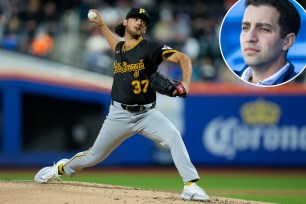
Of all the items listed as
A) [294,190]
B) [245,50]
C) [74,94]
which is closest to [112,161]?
[74,94]

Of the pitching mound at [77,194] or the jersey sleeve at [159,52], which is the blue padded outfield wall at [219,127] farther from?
the jersey sleeve at [159,52]

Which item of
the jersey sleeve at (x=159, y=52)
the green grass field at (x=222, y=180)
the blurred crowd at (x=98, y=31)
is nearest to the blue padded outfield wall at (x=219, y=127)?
the green grass field at (x=222, y=180)

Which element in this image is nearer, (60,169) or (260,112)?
(60,169)

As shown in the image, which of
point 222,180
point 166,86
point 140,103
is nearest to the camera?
point 166,86

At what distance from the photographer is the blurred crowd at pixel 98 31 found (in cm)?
1606

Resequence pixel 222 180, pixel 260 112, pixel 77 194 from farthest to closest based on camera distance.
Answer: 1. pixel 260 112
2. pixel 222 180
3. pixel 77 194

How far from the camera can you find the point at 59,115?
16.9 meters

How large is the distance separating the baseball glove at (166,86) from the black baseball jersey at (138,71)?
0.26m

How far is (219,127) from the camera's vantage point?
15.1 metres

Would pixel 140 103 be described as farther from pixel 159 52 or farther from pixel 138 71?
pixel 159 52

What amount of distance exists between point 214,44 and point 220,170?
3046 millimetres

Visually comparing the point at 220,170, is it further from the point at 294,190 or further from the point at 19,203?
the point at 19,203

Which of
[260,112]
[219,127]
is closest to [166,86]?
[219,127]

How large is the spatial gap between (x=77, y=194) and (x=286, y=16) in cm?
306
